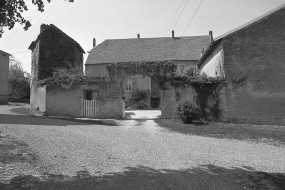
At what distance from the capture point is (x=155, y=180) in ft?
17.0

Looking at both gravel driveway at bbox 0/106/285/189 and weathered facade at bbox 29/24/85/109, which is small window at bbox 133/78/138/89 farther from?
gravel driveway at bbox 0/106/285/189

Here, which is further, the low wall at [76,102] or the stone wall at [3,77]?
the stone wall at [3,77]

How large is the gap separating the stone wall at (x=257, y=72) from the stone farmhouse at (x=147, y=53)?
54.3 ft

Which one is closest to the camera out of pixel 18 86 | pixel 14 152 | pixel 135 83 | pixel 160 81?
pixel 14 152

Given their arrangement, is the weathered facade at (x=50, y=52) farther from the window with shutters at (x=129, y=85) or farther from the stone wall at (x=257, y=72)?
the stone wall at (x=257, y=72)

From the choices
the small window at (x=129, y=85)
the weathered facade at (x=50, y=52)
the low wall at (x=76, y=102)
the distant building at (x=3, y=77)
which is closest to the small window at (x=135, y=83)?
the small window at (x=129, y=85)

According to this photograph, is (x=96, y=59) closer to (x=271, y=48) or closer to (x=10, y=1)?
(x=271, y=48)

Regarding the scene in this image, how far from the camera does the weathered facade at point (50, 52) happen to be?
2495cm

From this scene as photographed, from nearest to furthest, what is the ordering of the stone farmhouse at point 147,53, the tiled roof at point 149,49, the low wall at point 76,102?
1. the low wall at point 76,102
2. the stone farmhouse at point 147,53
3. the tiled roof at point 149,49

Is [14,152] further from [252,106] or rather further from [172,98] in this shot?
[252,106]

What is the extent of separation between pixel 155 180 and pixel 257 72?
13937mm

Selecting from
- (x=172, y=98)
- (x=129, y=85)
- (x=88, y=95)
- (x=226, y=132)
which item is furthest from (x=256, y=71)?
(x=129, y=85)

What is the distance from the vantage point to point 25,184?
15.0ft

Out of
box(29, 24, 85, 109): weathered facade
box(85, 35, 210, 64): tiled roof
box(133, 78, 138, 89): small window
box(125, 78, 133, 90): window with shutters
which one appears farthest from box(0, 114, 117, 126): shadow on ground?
box(85, 35, 210, 64): tiled roof
